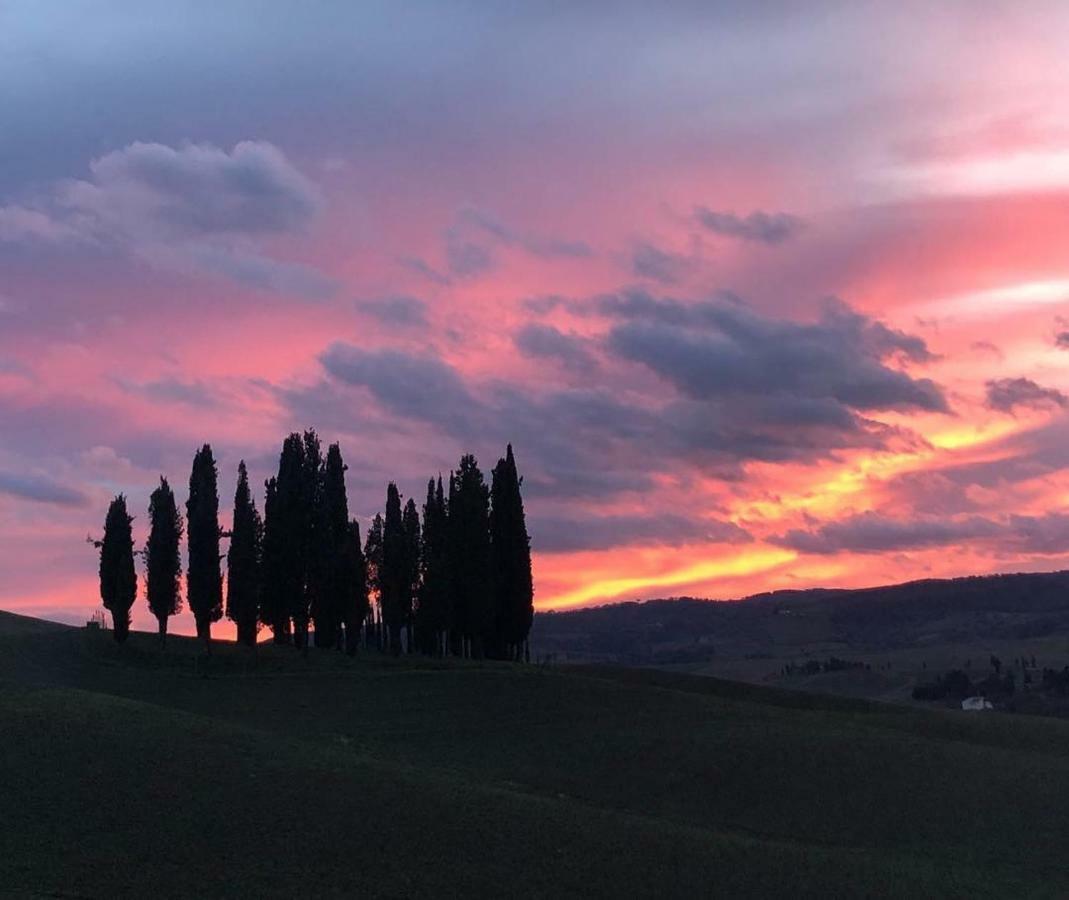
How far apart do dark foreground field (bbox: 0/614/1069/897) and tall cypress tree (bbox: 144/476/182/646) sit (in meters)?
19.2

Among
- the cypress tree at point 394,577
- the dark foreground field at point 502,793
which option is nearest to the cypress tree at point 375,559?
the cypress tree at point 394,577

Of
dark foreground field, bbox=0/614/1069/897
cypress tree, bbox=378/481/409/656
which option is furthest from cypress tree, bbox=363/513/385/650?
dark foreground field, bbox=0/614/1069/897

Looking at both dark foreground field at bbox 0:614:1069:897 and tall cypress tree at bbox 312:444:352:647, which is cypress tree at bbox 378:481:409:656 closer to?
tall cypress tree at bbox 312:444:352:647

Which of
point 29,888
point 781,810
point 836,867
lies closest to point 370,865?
point 29,888

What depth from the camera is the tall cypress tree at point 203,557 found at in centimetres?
7625

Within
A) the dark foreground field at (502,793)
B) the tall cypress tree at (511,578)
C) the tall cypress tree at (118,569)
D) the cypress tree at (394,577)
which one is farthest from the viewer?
the cypress tree at (394,577)

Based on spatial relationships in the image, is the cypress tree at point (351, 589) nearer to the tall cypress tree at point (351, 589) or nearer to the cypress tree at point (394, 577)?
the tall cypress tree at point (351, 589)

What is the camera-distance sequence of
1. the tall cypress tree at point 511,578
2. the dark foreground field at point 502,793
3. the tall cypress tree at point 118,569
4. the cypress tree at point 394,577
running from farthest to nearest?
1. the cypress tree at point 394,577
2. the tall cypress tree at point 511,578
3. the tall cypress tree at point 118,569
4. the dark foreground field at point 502,793

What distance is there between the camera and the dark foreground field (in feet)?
87.8

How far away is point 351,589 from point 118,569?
1372 centimetres

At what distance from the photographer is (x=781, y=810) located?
37938 millimetres

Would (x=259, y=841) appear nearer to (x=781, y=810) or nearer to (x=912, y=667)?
(x=781, y=810)

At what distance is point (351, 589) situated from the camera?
79.0 metres

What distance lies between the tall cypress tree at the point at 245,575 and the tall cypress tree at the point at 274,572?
73 cm
